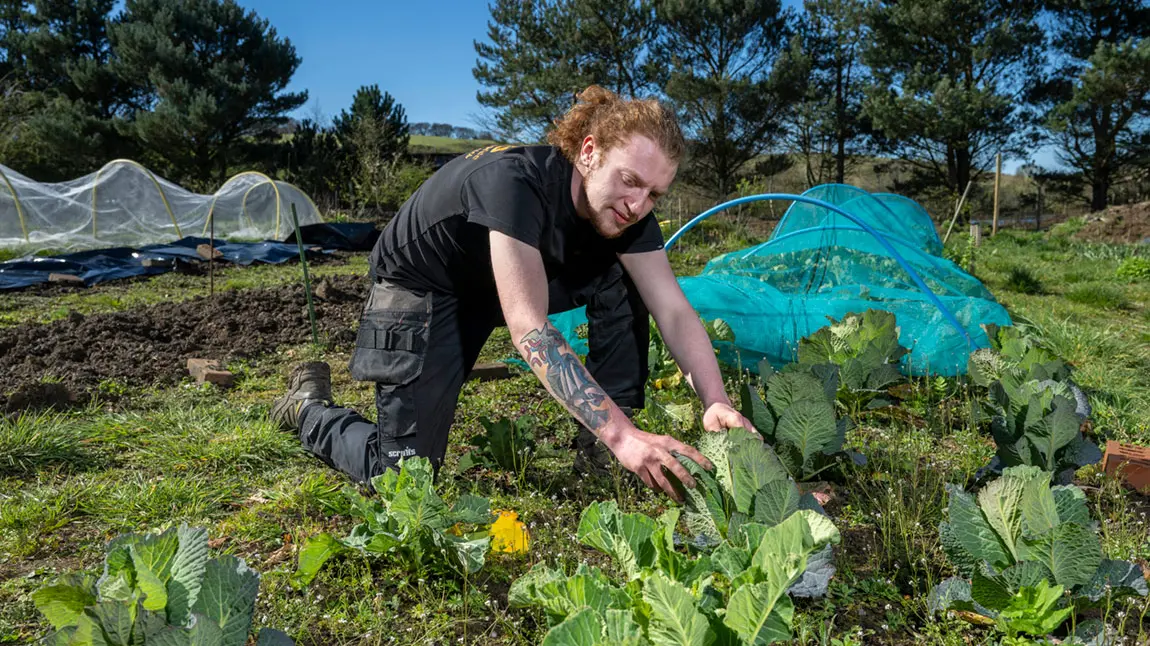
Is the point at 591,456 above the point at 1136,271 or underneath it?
underneath

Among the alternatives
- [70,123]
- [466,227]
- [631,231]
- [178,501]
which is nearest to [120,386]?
[178,501]

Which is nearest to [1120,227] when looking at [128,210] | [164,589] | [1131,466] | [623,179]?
[1131,466]

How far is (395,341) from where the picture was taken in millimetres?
2389

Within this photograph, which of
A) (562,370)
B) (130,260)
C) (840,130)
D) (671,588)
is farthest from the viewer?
(840,130)

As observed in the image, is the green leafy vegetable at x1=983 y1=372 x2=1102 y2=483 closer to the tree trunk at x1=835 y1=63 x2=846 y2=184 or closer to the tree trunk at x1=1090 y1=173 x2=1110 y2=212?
the tree trunk at x1=1090 y1=173 x2=1110 y2=212

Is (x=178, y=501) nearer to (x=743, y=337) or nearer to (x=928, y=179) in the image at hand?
(x=743, y=337)

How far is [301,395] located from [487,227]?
1325mm

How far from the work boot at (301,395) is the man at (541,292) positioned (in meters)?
0.03

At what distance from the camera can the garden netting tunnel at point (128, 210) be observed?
10281 millimetres

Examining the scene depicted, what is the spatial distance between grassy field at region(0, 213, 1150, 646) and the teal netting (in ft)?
0.84

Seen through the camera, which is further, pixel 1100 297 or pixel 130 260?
pixel 130 260

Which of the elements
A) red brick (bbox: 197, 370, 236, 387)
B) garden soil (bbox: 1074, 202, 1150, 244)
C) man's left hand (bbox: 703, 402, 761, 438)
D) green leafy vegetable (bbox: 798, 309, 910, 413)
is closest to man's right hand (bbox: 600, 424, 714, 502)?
man's left hand (bbox: 703, 402, 761, 438)

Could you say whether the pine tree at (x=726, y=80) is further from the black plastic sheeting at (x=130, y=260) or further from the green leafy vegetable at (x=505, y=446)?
the green leafy vegetable at (x=505, y=446)

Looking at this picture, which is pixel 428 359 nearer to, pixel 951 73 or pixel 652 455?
pixel 652 455
